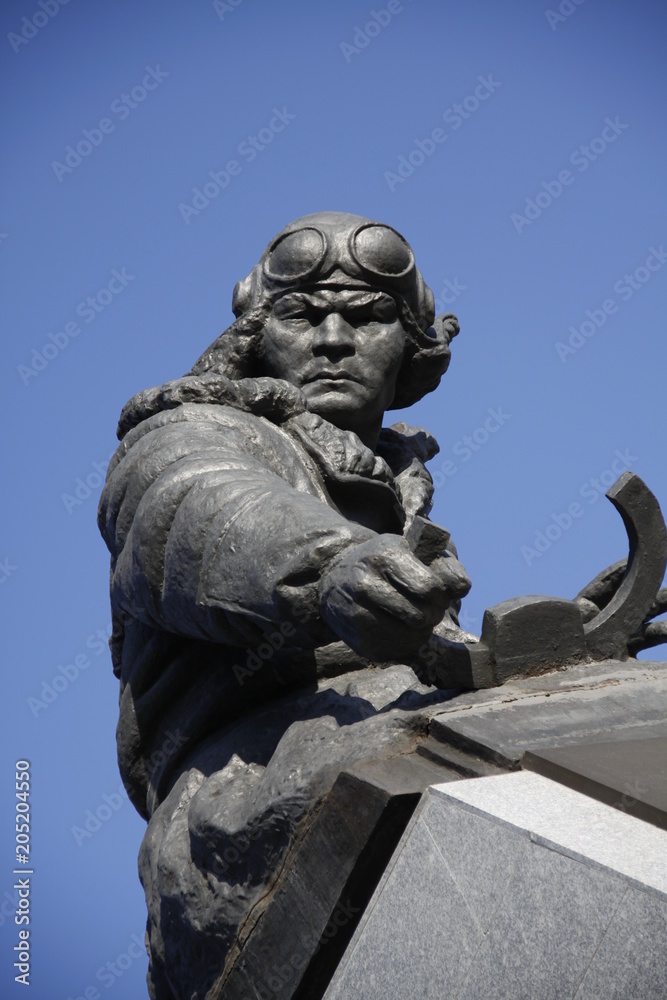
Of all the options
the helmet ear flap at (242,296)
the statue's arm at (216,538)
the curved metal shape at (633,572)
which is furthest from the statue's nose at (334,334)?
the curved metal shape at (633,572)

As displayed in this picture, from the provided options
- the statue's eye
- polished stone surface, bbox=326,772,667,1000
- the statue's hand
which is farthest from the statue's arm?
the statue's eye

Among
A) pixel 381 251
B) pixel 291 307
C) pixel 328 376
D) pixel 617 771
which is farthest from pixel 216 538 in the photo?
pixel 381 251

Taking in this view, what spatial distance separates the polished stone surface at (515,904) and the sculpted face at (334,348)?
2.32m

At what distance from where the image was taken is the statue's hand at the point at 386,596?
121 inches

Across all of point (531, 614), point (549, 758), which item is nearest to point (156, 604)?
point (531, 614)

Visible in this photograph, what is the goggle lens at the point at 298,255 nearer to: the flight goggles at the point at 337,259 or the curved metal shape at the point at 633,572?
the flight goggles at the point at 337,259

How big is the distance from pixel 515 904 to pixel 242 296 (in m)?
3.23

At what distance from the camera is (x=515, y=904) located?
2.83 metres

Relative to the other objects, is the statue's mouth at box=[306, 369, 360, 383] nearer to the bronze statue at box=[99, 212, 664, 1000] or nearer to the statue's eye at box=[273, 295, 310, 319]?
the bronze statue at box=[99, 212, 664, 1000]

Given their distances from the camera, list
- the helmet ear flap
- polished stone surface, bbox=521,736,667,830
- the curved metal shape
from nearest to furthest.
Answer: polished stone surface, bbox=521,736,667,830 < the curved metal shape < the helmet ear flap

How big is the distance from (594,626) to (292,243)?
2.08 meters

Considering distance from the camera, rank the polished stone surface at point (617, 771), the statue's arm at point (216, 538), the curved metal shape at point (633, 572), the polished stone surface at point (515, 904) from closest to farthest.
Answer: the polished stone surface at point (515, 904) → the polished stone surface at point (617, 771) → the statue's arm at point (216, 538) → the curved metal shape at point (633, 572)

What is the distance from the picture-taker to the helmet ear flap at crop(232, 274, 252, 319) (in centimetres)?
546

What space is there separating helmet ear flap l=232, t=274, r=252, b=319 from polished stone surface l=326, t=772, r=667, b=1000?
285 cm
